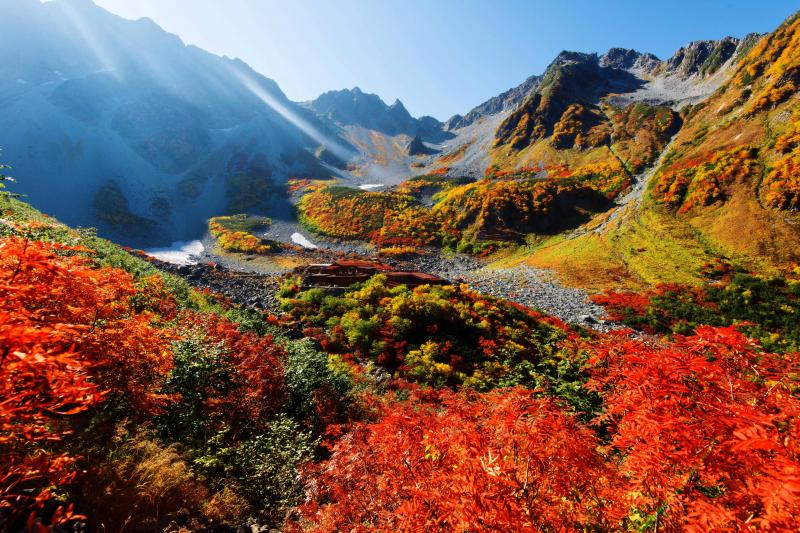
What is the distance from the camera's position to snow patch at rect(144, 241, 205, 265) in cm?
4320

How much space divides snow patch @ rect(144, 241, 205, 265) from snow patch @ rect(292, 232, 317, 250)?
13659 millimetres

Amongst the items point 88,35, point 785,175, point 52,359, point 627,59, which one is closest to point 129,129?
point 88,35

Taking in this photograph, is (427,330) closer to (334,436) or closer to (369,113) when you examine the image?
(334,436)

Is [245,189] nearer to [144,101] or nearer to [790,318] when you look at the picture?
[144,101]

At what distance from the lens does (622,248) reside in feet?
103

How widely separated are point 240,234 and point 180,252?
8.78m

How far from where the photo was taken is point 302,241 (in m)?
51.5

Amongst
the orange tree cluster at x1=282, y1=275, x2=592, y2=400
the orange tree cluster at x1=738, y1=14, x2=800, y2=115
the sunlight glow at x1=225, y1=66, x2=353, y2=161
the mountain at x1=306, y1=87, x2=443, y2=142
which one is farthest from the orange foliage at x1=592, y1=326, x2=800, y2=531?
the mountain at x1=306, y1=87, x2=443, y2=142

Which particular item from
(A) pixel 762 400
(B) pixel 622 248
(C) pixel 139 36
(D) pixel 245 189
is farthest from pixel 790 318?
(C) pixel 139 36

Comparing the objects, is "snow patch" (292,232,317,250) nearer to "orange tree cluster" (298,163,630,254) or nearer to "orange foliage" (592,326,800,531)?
"orange tree cluster" (298,163,630,254)

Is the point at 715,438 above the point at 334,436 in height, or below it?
above

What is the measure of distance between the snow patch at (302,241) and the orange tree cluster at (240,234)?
4.96 metres

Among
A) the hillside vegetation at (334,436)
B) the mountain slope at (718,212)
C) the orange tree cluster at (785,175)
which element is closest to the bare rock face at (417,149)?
the mountain slope at (718,212)

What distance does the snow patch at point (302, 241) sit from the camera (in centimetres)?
4950
